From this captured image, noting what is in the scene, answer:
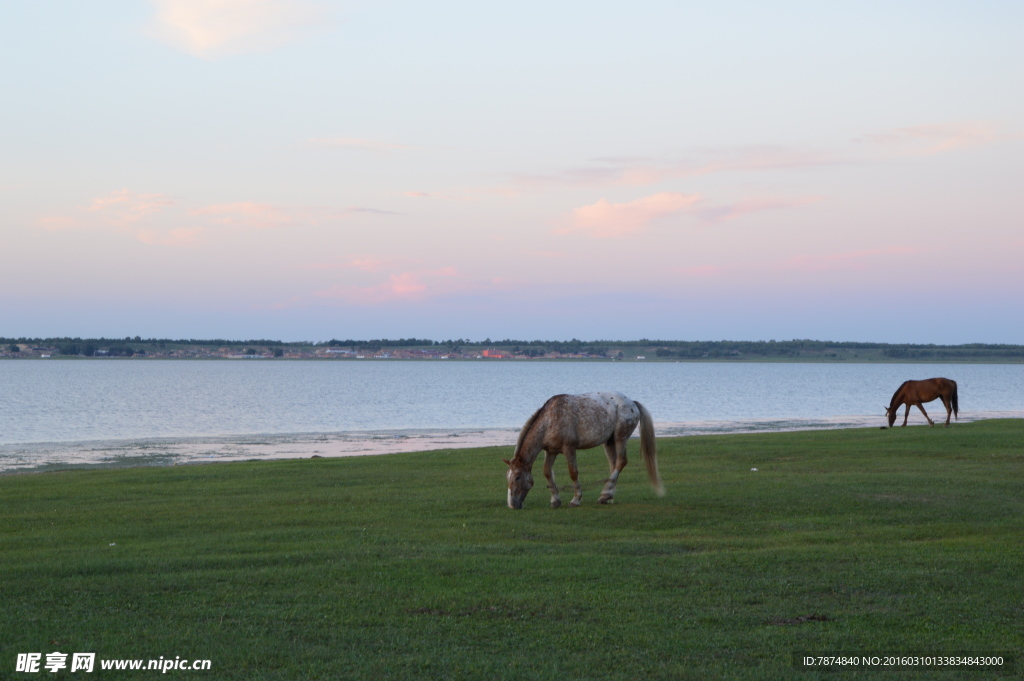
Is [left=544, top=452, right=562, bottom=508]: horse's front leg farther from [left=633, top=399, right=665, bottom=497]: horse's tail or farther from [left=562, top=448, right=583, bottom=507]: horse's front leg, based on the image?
[left=633, top=399, right=665, bottom=497]: horse's tail

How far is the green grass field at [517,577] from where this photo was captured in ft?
24.0

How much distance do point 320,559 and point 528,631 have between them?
3884 millimetres

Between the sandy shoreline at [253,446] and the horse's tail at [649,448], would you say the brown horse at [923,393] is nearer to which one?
the sandy shoreline at [253,446]

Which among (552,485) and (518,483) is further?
(552,485)

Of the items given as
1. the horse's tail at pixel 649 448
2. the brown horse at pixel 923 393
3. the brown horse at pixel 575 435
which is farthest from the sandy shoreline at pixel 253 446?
the horse's tail at pixel 649 448

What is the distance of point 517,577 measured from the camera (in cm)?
985

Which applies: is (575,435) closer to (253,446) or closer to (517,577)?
(517,577)

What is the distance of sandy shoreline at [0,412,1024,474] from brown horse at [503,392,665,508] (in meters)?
15.6

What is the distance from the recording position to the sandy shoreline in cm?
3145

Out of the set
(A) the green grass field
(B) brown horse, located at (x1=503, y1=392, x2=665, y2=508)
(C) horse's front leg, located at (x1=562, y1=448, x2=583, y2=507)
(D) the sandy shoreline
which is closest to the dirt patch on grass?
(A) the green grass field

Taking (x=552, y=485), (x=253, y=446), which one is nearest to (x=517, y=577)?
(x=552, y=485)

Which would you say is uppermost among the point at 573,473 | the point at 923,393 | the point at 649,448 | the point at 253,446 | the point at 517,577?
the point at 923,393

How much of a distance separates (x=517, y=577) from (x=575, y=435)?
233 inches

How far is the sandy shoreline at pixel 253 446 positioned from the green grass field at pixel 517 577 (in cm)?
1366
